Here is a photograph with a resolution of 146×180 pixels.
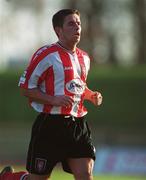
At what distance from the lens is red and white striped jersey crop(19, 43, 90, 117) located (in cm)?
895

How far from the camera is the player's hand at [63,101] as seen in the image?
8773mm

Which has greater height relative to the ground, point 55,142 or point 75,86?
point 75,86

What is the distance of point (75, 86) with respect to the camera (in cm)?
901

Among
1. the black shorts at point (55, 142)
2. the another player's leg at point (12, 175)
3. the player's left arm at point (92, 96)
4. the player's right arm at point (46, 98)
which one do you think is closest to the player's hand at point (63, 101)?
the player's right arm at point (46, 98)

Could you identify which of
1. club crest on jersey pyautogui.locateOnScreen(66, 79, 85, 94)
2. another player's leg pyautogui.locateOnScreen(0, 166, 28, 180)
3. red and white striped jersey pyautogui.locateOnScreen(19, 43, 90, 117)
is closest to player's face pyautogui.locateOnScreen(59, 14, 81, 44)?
red and white striped jersey pyautogui.locateOnScreen(19, 43, 90, 117)

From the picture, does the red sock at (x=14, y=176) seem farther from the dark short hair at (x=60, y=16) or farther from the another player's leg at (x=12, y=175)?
the dark short hair at (x=60, y=16)

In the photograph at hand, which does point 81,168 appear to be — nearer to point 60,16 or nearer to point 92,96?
point 92,96

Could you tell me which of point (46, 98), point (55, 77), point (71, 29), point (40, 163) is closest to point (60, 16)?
point (71, 29)

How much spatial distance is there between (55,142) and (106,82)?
1946 cm

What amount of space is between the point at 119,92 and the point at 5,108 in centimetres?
358

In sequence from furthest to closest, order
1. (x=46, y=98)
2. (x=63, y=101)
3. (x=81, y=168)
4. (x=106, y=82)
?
(x=106, y=82) → (x=81, y=168) → (x=46, y=98) → (x=63, y=101)

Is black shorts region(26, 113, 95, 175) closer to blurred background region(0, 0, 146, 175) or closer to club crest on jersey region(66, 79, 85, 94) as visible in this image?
club crest on jersey region(66, 79, 85, 94)

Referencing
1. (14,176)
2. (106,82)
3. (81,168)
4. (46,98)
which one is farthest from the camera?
(106,82)

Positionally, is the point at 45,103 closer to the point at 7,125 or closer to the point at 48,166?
the point at 48,166
